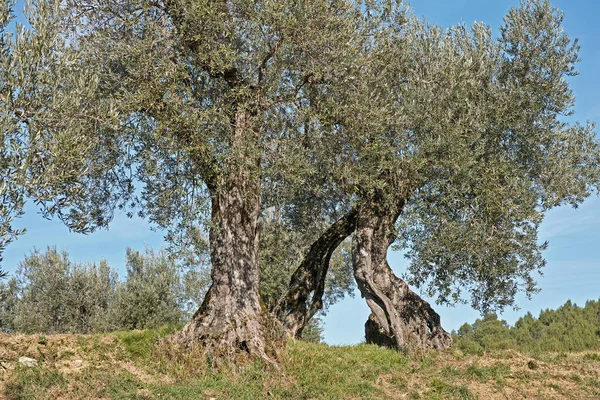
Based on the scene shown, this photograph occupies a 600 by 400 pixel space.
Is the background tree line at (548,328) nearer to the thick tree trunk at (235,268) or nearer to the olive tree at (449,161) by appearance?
the olive tree at (449,161)

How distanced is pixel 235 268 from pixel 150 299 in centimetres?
1945

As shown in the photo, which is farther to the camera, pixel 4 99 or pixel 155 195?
pixel 155 195

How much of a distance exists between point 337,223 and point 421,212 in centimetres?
496

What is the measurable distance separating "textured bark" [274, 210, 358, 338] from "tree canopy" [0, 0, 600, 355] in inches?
2.5

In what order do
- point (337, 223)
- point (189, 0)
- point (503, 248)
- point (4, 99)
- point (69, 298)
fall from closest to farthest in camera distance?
point (4, 99), point (189, 0), point (503, 248), point (337, 223), point (69, 298)

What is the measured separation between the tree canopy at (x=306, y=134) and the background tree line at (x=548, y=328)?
28944 mm

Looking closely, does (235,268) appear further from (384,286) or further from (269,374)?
(384,286)

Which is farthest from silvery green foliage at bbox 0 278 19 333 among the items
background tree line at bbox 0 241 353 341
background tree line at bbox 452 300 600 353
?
background tree line at bbox 452 300 600 353

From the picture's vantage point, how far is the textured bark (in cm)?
2439

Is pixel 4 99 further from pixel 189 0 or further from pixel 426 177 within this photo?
pixel 426 177

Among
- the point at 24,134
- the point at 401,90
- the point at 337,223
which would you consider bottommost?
the point at 24,134

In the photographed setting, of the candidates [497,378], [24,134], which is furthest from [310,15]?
[497,378]

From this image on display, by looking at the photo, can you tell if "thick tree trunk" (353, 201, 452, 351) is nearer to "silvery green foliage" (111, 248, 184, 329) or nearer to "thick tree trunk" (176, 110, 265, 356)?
"thick tree trunk" (176, 110, 265, 356)

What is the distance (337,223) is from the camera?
25.0 metres
